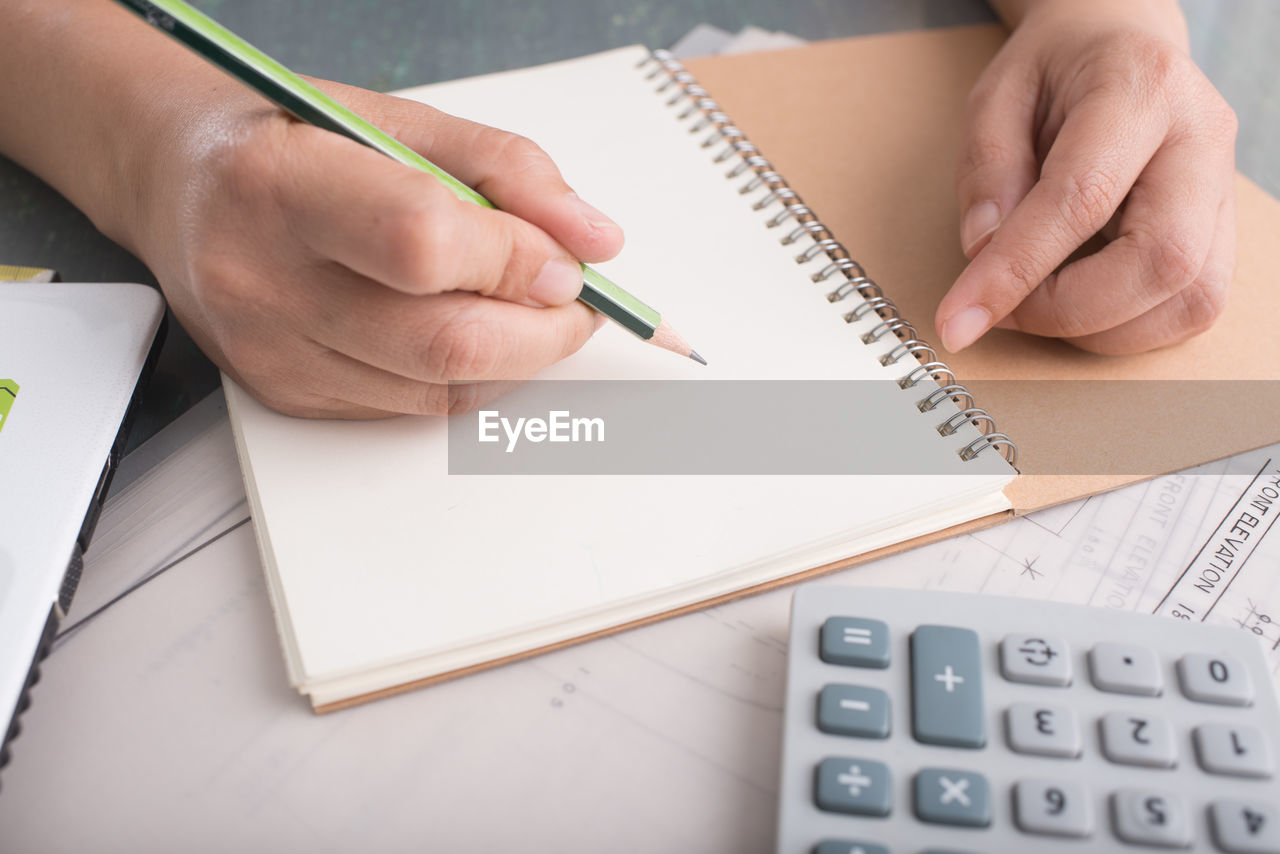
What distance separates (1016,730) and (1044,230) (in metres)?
0.28

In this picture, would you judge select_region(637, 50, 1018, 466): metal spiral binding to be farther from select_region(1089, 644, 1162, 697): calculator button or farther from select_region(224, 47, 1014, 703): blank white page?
select_region(1089, 644, 1162, 697): calculator button

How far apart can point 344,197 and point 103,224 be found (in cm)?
28

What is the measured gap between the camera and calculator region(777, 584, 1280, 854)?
334mm

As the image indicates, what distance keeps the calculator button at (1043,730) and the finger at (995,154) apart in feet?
0.95

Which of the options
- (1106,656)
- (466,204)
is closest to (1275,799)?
(1106,656)

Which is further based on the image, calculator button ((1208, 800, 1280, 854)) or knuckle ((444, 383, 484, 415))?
knuckle ((444, 383, 484, 415))

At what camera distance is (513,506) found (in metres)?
0.43

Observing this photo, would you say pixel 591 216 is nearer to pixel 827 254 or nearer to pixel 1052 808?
pixel 827 254

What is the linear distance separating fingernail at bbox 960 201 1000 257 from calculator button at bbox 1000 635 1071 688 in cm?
26

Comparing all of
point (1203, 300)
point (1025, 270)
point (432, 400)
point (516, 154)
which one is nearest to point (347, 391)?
point (432, 400)

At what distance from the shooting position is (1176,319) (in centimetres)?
52

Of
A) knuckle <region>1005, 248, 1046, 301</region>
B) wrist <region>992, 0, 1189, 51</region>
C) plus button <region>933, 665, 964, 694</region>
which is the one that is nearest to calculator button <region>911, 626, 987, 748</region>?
plus button <region>933, 665, 964, 694</region>

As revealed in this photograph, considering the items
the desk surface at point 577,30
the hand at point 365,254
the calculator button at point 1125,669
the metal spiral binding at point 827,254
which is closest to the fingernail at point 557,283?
the hand at point 365,254

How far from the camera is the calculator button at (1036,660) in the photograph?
0.38 m
